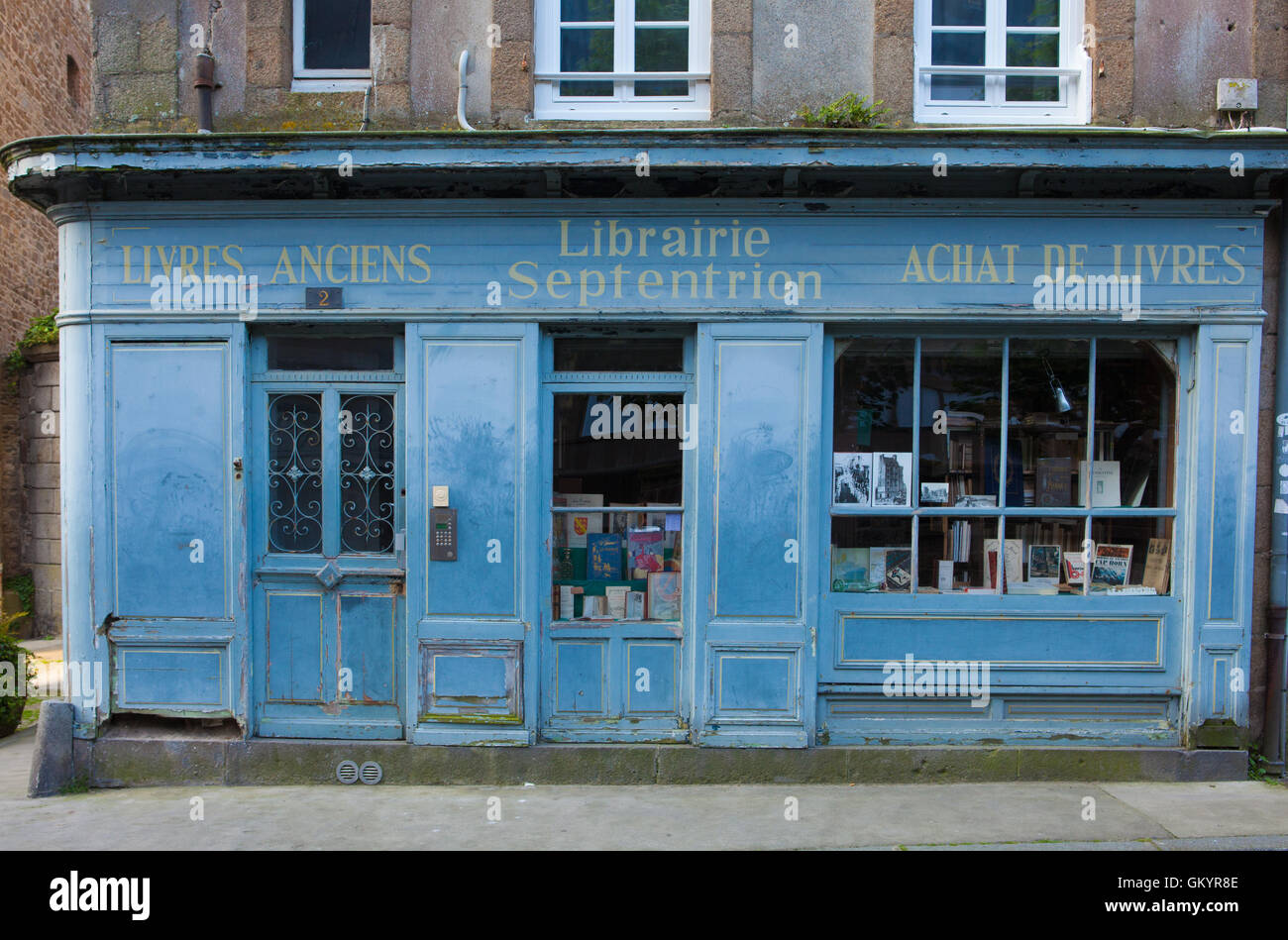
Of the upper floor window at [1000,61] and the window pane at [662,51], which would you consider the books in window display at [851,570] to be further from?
the window pane at [662,51]

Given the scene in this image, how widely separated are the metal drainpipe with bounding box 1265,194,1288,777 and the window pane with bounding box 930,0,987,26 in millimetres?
2449

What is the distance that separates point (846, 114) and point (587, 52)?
187 centimetres

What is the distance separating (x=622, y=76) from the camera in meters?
6.45

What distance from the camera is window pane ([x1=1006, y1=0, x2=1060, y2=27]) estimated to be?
21.3 ft

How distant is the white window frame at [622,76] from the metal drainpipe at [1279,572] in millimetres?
4069

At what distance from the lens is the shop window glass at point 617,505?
20.8 feet

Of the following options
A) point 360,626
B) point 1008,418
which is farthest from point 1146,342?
point 360,626

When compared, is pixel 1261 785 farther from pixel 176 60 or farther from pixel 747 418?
pixel 176 60

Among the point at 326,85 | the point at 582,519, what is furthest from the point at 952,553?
the point at 326,85

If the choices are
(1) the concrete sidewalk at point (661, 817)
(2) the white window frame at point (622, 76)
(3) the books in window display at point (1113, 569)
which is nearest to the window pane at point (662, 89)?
(2) the white window frame at point (622, 76)

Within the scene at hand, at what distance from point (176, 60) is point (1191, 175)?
686 cm

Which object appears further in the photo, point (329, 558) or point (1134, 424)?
point (1134, 424)

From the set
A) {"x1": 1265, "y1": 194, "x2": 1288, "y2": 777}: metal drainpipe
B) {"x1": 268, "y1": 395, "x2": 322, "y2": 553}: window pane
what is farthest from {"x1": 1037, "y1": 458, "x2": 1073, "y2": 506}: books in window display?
{"x1": 268, "y1": 395, "x2": 322, "y2": 553}: window pane

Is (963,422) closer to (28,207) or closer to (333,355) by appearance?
(333,355)
